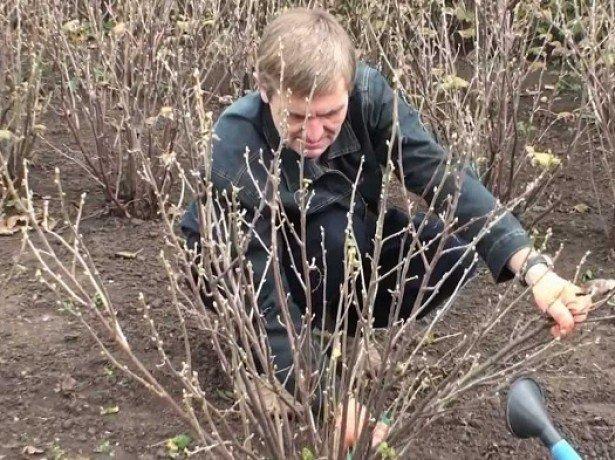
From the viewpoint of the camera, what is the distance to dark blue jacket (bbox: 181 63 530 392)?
2.03 m

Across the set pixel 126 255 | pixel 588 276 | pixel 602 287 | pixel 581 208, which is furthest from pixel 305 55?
pixel 581 208

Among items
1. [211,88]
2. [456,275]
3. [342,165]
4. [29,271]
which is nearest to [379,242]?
[342,165]

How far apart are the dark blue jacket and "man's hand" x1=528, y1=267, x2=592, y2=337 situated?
9.2 inches

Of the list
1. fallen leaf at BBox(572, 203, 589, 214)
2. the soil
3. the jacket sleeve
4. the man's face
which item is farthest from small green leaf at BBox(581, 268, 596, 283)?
the man's face

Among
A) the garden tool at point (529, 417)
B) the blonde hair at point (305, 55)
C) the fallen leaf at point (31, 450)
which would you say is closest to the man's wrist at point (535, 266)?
the garden tool at point (529, 417)

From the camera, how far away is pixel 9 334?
2.66 m

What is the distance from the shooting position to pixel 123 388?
2457 mm

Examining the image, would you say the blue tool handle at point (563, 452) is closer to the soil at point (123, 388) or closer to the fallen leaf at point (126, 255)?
the soil at point (123, 388)

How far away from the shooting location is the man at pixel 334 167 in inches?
76.7

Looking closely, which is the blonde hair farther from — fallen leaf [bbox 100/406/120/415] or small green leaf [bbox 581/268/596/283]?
small green leaf [bbox 581/268/596/283]

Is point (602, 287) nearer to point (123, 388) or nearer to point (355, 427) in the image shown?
point (355, 427)

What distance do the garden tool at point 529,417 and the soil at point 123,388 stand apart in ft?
0.86

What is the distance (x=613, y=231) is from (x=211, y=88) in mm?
1942

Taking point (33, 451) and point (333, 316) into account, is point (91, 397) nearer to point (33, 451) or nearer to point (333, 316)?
point (33, 451)
